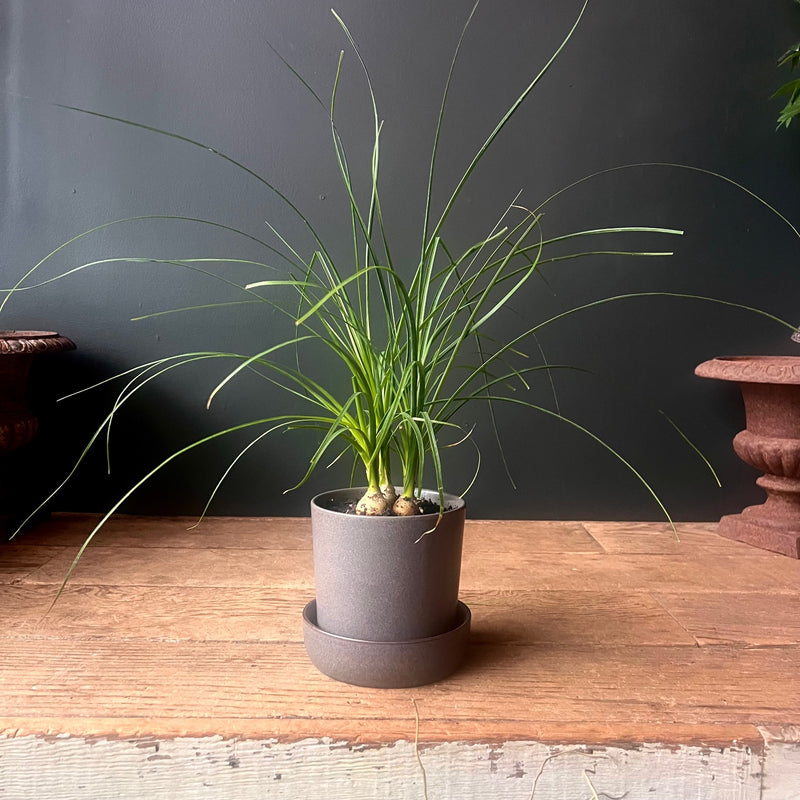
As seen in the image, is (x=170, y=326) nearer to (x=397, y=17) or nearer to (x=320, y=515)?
(x=397, y=17)

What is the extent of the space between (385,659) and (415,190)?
1238mm

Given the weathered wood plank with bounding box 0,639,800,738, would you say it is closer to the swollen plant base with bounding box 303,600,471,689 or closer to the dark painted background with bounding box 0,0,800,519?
the swollen plant base with bounding box 303,600,471,689

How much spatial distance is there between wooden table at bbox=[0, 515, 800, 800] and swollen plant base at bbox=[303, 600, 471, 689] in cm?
2

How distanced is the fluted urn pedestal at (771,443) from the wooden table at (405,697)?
0.76 ft

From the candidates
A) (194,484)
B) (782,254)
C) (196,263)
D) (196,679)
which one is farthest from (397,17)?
(196,679)

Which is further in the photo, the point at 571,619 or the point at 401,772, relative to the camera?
the point at 571,619

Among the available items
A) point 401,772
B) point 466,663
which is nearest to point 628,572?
point 466,663

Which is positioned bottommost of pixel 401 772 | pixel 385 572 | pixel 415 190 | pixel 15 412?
pixel 401 772

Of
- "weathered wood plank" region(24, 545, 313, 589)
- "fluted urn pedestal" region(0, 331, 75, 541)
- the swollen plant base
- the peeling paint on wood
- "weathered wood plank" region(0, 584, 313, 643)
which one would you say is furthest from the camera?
"fluted urn pedestal" region(0, 331, 75, 541)

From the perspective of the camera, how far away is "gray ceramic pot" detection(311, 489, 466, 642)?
36.0 inches

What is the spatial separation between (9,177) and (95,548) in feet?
3.13

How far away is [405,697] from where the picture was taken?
931 mm

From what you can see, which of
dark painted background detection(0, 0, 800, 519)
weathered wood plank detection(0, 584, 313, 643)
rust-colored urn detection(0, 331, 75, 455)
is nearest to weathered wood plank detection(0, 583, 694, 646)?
weathered wood plank detection(0, 584, 313, 643)

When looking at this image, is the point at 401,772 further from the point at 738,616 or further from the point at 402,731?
the point at 738,616
